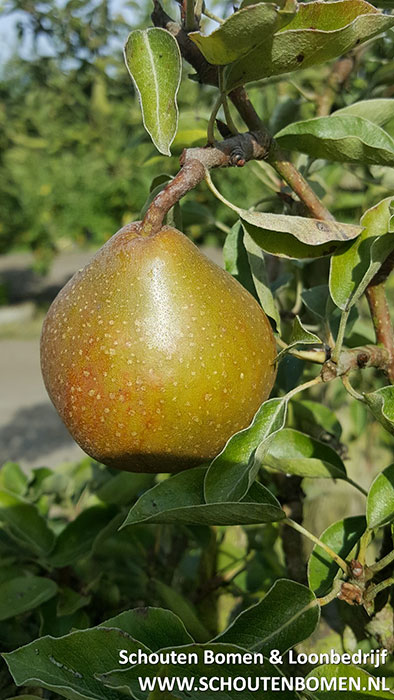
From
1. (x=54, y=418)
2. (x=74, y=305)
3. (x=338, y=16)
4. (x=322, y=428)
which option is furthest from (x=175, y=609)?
(x=54, y=418)

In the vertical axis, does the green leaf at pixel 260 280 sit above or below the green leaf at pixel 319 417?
above

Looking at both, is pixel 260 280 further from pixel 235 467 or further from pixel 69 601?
pixel 69 601

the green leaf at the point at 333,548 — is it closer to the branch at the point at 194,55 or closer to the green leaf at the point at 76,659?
the green leaf at the point at 76,659

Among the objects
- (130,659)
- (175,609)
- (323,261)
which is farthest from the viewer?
(323,261)

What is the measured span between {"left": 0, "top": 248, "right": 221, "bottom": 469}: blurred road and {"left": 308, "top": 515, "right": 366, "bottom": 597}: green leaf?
83.5 inches

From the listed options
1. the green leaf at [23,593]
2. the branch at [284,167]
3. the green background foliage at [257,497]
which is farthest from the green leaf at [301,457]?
the green leaf at [23,593]

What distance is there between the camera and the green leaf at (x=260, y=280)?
0.62 meters

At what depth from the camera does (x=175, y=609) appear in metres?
0.81

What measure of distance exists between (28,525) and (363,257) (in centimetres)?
54

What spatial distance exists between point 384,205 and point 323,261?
381mm

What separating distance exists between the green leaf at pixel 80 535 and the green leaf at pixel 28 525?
0.02 m

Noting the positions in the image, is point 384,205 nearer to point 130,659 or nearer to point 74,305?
point 74,305

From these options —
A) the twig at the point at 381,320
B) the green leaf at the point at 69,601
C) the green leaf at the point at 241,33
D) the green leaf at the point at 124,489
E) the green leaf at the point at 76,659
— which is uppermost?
the green leaf at the point at 241,33

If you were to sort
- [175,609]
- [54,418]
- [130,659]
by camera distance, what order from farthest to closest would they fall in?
[54,418] → [175,609] → [130,659]
